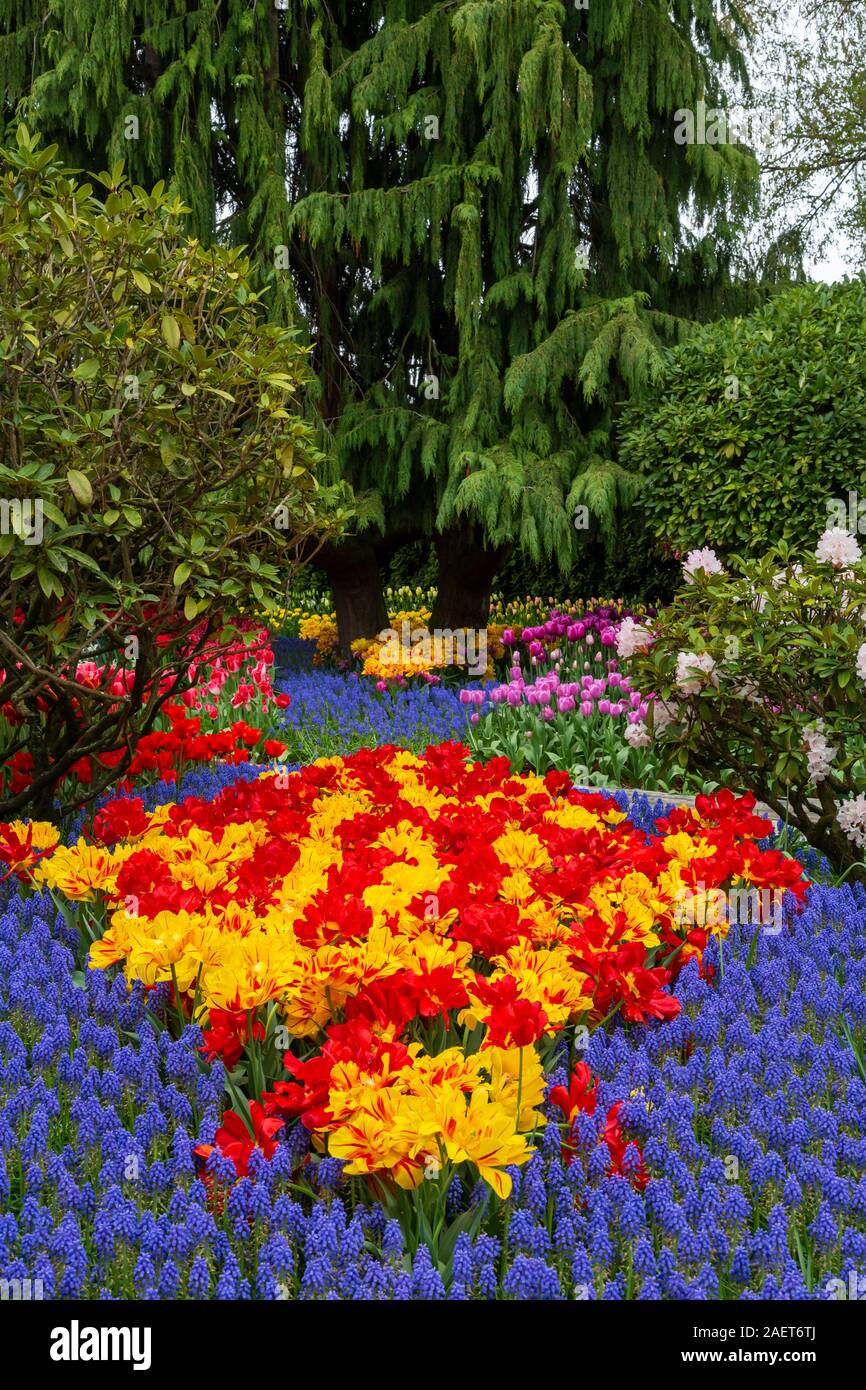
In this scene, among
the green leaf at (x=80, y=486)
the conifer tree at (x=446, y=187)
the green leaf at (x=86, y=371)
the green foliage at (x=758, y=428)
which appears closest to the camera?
the green leaf at (x=80, y=486)

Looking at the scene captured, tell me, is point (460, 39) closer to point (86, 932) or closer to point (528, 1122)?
point (86, 932)

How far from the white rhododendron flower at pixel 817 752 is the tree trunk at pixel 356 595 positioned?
6.98 m

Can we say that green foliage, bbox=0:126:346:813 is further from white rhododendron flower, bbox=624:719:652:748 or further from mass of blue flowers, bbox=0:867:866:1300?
mass of blue flowers, bbox=0:867:866:1300

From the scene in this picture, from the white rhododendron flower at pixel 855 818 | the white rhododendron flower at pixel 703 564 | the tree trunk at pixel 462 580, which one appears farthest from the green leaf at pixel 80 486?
the tree trunk at pixel 462 580

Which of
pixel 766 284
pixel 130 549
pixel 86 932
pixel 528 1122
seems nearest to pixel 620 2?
pixel 766 284

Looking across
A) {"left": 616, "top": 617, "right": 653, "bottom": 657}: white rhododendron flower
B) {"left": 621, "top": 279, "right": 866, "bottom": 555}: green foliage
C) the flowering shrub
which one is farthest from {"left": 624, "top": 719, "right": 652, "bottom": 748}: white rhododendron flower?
{"left": 621, "top": 279, "right": 866, "bottom": 555}: green foliage

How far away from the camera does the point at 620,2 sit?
9.27 metres

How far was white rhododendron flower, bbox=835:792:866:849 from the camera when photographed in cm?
410

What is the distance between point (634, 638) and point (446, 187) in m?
6.00

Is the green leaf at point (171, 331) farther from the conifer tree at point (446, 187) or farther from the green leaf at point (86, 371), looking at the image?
the conifer tree at point (446, 187)

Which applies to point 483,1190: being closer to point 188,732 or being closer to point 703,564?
point 703,564

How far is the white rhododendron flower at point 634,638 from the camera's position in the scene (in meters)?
4.69

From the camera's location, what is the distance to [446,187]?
30.1 ft

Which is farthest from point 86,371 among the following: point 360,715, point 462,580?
point 462,580
